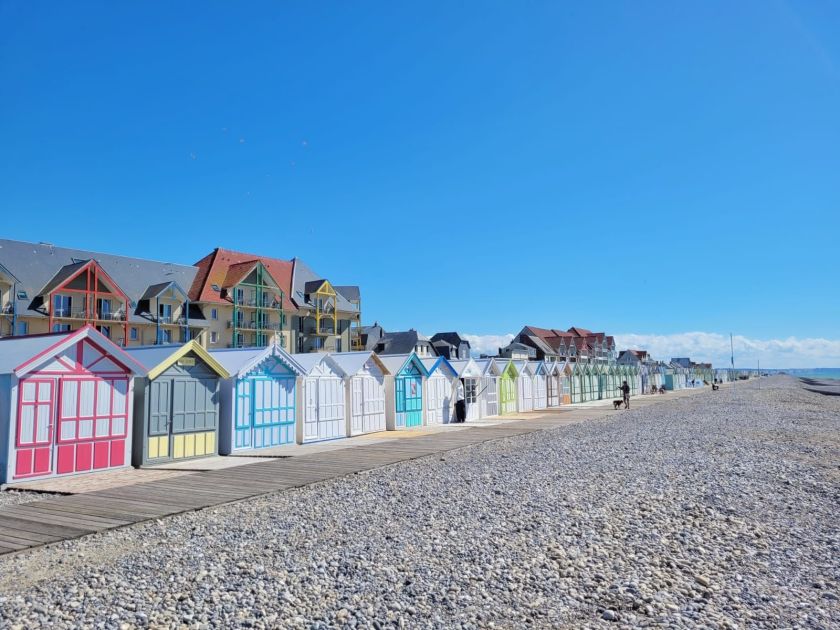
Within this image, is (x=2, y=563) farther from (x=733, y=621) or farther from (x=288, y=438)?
(x=288, y=438)

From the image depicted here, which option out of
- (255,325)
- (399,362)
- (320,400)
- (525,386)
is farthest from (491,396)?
(255,325)

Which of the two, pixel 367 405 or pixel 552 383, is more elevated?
pixel 552 383

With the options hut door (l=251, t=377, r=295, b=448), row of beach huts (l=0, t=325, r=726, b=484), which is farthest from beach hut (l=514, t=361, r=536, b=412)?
hut door (l=251, t=377, r=295, b=448)

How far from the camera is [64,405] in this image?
11.9 metres

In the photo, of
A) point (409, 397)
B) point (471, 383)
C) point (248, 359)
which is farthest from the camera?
point (471, 383)

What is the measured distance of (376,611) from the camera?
5090 mm

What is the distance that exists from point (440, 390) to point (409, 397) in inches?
109

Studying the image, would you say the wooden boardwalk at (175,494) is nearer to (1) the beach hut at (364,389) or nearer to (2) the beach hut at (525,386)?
(1) the beach hut at (364,389)

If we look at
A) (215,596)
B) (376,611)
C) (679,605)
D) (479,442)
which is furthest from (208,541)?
(479,442)

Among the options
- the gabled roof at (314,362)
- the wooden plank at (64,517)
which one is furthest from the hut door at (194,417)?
the wooden plank at (64,517)

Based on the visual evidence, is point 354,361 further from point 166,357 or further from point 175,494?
point 175,494

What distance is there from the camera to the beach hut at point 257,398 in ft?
50.6

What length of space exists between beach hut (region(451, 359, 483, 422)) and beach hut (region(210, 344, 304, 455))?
11.0 m

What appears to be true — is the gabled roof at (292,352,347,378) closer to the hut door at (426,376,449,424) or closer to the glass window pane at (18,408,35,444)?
the hut door at (426,376,449,424)
